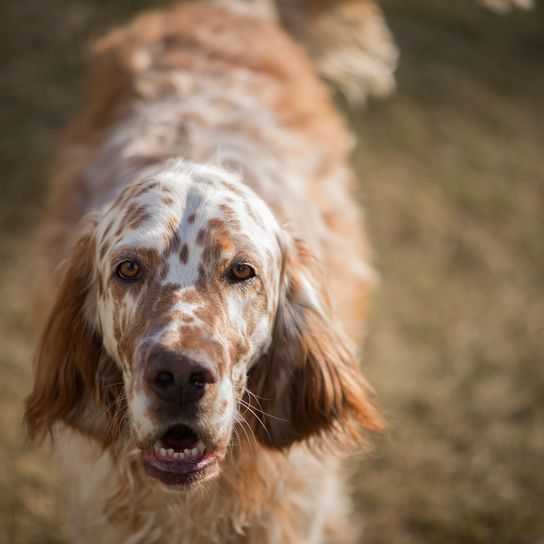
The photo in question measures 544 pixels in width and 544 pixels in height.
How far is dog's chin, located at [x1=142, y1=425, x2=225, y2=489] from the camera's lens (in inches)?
78.5

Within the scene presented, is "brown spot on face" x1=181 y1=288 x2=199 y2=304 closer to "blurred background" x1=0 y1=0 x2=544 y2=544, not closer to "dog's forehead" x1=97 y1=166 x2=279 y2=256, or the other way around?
"dog's forehead" x1=97 y1=166 x2=279 y2=256

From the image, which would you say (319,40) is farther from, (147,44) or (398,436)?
(398,436)

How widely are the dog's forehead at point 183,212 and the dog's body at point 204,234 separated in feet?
0.03

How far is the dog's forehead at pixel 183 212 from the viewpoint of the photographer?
212 cm

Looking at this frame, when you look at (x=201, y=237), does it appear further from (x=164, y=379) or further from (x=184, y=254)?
(x=164, y=379)

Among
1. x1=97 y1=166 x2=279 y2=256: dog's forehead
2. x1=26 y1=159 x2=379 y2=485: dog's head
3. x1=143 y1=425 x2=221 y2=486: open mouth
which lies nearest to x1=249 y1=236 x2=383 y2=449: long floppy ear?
x1=26 y1=159 x2=379 y2=485: dog's head

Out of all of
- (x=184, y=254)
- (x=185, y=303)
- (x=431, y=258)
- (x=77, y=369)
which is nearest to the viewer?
(x=185, y=303)

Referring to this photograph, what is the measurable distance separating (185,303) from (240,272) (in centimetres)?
23

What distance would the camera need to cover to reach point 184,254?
209 cm

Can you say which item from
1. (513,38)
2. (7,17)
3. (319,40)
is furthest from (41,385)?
(513,38)

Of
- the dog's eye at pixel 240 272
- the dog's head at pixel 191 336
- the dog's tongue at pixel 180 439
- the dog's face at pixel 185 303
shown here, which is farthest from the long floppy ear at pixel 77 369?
the dog's eye at pixel 240 272

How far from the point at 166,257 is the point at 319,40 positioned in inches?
123

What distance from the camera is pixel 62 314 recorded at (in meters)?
2.40

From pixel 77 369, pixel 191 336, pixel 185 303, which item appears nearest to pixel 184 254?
pixel 185 303
